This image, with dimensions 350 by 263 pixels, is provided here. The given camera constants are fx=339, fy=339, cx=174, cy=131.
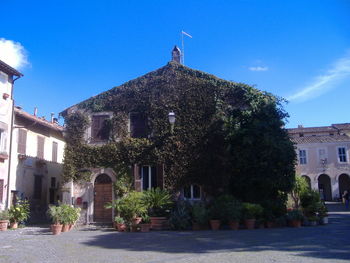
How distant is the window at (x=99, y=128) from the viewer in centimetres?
1784

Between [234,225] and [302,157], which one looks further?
[302,157]

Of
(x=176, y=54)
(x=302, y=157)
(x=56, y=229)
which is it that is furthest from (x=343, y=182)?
(x=56, y=229)

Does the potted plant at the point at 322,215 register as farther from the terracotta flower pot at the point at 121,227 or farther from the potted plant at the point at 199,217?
the terracotta flower pot at the point at 121,227

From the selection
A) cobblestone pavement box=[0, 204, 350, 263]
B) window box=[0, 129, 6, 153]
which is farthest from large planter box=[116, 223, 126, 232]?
window box=[0, 129, 6, 153]

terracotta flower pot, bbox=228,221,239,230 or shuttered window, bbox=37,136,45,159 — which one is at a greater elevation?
shuttered window, bbox=37,136,45,159

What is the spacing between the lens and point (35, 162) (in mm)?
20609

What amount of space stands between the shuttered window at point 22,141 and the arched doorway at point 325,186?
31119 mm

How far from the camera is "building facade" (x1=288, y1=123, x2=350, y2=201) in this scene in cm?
3638

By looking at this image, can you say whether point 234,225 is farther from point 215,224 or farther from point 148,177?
point 148,177

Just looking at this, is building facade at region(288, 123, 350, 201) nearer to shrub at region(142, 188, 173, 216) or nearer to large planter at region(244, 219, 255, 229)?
large planter at region(244, 219, 255, 229)

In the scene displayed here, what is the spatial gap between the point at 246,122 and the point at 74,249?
10.1m

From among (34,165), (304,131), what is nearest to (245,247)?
(34,165)

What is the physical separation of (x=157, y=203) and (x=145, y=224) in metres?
1.24

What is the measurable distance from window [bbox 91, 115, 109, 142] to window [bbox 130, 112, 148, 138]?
52.9 inches
